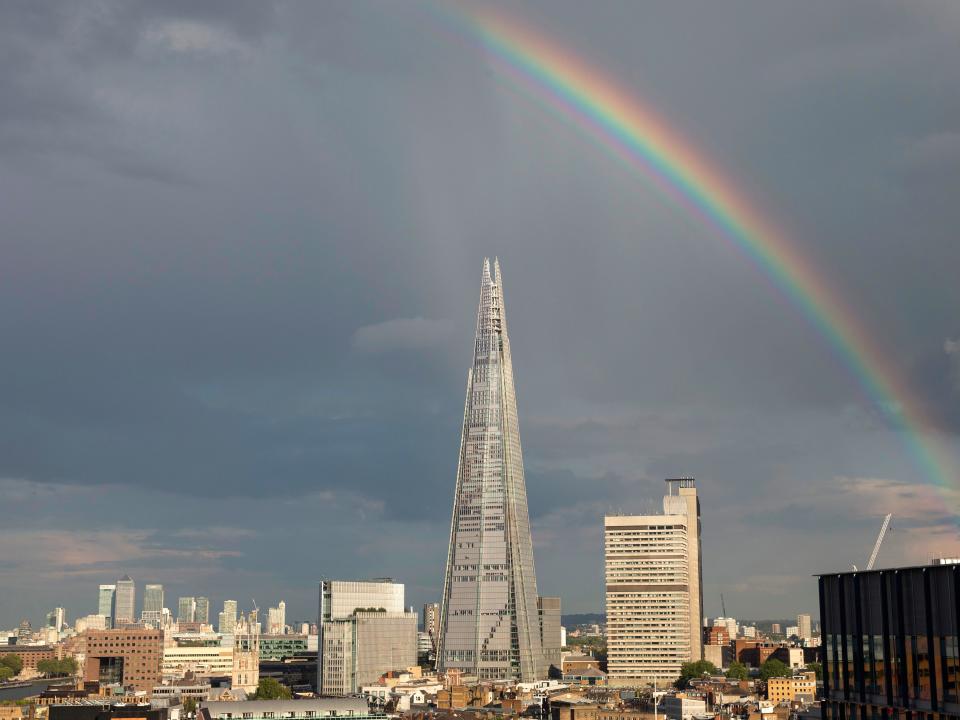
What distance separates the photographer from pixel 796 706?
7283 inches

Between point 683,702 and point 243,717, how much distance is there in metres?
65.9

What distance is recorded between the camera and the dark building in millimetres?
40094

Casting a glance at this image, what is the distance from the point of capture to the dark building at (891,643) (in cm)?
4009

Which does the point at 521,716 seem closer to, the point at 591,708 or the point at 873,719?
the point at 591,708

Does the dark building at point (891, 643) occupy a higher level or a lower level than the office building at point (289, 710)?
higher

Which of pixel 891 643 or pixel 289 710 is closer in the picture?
pixel 891 643

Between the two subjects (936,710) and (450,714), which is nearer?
(936,710)

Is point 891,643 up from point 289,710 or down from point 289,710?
up

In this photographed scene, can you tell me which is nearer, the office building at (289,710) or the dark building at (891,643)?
the dark building at (891,643)

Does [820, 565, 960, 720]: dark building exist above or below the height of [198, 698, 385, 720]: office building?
above

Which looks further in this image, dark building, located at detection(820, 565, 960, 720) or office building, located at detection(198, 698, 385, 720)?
office building, located at detection(198, 698, 385, 720)

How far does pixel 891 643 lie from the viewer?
43.8 meters

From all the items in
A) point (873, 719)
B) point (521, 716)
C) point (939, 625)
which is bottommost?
point (521, 716)

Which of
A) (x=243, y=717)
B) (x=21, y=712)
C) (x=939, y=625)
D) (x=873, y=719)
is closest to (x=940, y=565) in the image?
(x=939, y=625)
